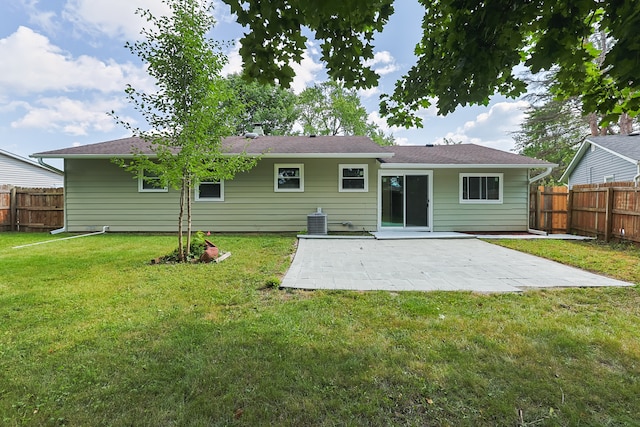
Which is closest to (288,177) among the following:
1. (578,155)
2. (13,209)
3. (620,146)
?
(13,209)

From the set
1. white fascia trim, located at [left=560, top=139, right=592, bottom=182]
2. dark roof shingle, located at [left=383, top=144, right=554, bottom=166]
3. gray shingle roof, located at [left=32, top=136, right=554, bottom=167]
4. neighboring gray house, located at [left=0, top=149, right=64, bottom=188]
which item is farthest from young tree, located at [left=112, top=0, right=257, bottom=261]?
white fascia trim, located at [left=560, top=139, right=592, bottom=182]

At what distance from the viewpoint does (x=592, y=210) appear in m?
8.85

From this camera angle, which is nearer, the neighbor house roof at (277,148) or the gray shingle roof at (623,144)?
A: the neighbor house roof at (277,148)

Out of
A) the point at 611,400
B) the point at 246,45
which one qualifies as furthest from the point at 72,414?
the point at 611,400

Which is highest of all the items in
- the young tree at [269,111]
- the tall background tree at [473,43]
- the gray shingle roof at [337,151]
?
the young tree at [269,111]

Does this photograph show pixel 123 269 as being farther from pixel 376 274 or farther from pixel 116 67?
pixel 116 67

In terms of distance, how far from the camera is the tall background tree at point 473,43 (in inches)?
64.9

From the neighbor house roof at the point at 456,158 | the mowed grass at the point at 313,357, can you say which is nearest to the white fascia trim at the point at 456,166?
the neighbor house roof at the point at 456,158

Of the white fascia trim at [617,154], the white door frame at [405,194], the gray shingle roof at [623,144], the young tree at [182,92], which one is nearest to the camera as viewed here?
the young tree at [182,92]

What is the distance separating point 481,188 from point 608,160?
25.9 ft

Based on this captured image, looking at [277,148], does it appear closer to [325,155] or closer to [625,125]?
[325,155]

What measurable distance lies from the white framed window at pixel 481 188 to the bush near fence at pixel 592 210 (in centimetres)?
143

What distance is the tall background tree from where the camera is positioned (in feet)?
5.41

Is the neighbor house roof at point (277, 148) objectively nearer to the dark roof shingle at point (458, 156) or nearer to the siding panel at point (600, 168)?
the dark roof shingle at point (458, 156)
